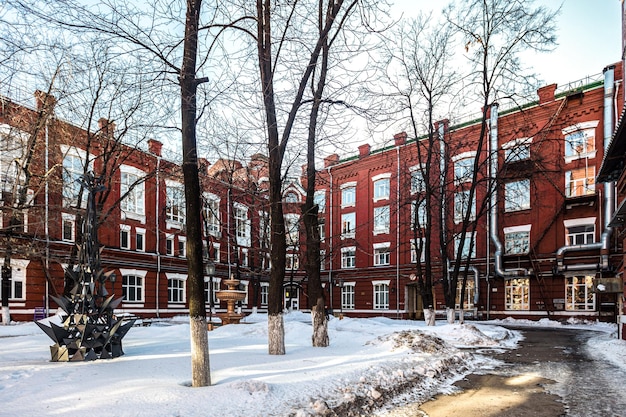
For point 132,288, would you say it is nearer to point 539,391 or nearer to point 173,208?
point 173,208

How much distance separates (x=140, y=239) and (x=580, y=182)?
94.8 ft

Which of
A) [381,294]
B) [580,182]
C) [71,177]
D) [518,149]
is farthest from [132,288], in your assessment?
[580,182]

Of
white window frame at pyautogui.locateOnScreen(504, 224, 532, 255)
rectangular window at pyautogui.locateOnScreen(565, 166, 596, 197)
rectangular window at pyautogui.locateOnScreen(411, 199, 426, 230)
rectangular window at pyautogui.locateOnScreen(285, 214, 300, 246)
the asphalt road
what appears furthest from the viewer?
white window frame at pyautogui.locateOnScreen(504, 224, 532, 255)

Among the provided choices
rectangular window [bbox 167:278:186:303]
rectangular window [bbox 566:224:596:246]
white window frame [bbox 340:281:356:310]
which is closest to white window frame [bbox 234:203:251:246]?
rectangular window [bbox 167:278:186:303]

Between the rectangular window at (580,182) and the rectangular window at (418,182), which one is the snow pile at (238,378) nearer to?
the rectangular window at (418,182)

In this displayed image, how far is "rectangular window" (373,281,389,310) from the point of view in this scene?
35.9 meters

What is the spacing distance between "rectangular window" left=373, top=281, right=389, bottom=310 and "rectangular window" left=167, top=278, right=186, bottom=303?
15418 millimetres

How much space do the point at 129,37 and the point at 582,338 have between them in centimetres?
1947

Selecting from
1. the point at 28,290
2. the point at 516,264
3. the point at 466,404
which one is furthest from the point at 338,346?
the point at 516,264

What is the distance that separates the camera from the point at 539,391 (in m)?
8.27

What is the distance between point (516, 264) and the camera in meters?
28.9

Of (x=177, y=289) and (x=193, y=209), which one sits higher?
(x=193, y=209)

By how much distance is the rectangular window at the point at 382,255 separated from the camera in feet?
120

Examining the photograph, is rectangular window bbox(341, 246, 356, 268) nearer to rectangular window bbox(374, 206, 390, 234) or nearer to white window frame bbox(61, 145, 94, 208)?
rectangular window bbox(374, 206, 390, 234)
